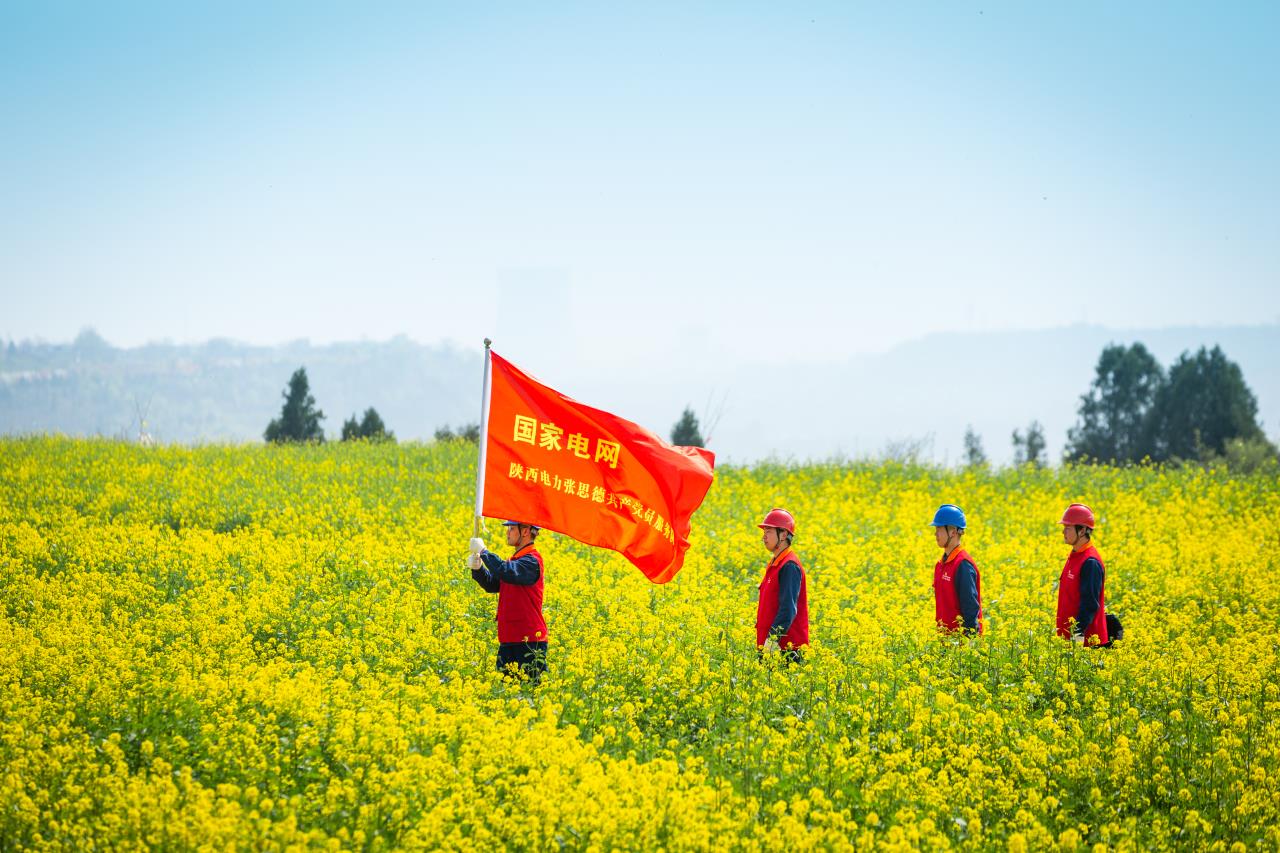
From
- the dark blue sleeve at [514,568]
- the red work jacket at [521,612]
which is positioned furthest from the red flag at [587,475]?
the red work jacket at [521,612]

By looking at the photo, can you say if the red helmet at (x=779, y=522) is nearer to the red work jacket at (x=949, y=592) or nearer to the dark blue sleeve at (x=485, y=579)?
the red work jacket at (x=949, y=592)

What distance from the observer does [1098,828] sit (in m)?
7.50

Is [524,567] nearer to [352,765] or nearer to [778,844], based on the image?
[352,765]

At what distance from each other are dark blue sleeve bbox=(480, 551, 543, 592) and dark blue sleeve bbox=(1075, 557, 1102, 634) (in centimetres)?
538

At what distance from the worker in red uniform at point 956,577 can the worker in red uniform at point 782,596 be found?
63.9 inches

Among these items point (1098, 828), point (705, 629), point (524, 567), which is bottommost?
point (1098, 828)

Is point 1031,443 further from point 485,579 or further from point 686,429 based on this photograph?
point 485,579

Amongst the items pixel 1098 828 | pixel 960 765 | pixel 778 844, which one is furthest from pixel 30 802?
pixel 1098 828

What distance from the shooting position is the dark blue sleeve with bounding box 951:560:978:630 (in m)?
10.3

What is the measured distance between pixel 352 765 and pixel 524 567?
211 cm

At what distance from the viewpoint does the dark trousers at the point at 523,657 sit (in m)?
9.45

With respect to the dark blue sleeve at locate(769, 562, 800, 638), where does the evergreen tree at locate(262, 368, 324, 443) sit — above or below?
above

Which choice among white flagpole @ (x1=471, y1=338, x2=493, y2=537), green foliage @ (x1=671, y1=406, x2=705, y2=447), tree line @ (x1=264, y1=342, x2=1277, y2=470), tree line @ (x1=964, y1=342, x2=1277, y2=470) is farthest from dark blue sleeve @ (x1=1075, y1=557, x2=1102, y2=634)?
tree line @ (x1=964, y1=342, x2=1277, y2=470)

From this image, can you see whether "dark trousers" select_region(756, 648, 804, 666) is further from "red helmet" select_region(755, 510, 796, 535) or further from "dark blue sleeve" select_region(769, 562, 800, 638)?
"red helmet" select_region(755, 510, 796, 535)
